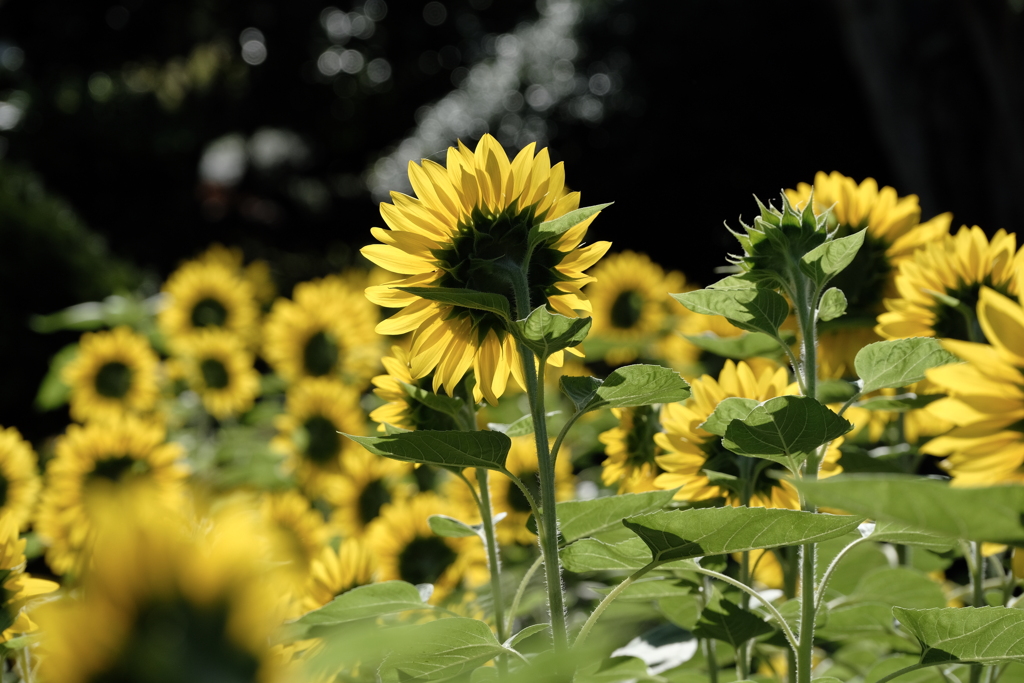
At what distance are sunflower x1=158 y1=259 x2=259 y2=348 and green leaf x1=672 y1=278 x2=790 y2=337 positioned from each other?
198 centimetres

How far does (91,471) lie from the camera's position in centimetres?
145

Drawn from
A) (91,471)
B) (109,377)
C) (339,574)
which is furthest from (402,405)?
(109,377)

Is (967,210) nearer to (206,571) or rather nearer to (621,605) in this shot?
(621,605)

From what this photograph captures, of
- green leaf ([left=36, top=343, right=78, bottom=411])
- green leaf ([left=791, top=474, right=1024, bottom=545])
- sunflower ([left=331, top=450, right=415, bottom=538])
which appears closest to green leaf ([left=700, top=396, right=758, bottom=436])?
green leaf ([left=791, top=474, right=1024, bottom=545])

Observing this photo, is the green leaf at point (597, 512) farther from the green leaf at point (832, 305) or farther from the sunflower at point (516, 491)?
the sunflower at point (516, 491)

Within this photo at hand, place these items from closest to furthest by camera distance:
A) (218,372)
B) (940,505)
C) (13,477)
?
(940,505) < (13,477) < (218,372)

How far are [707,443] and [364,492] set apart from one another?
94cm

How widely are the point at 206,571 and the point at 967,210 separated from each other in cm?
400

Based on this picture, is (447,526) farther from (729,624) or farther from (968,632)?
(968,632)

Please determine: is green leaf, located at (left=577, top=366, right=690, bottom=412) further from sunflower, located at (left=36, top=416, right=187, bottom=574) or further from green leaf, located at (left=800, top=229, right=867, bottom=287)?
sunflower, located at (left=36, top=416, right=187, bottom=574)

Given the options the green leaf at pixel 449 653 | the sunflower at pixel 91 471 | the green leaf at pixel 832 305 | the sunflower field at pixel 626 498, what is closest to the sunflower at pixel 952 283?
the sunflower field at pixel 626 498

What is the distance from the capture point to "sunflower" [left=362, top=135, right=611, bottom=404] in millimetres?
587

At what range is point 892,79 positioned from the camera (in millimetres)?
3691

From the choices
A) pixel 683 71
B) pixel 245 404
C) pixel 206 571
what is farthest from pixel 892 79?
pixel 206 571
